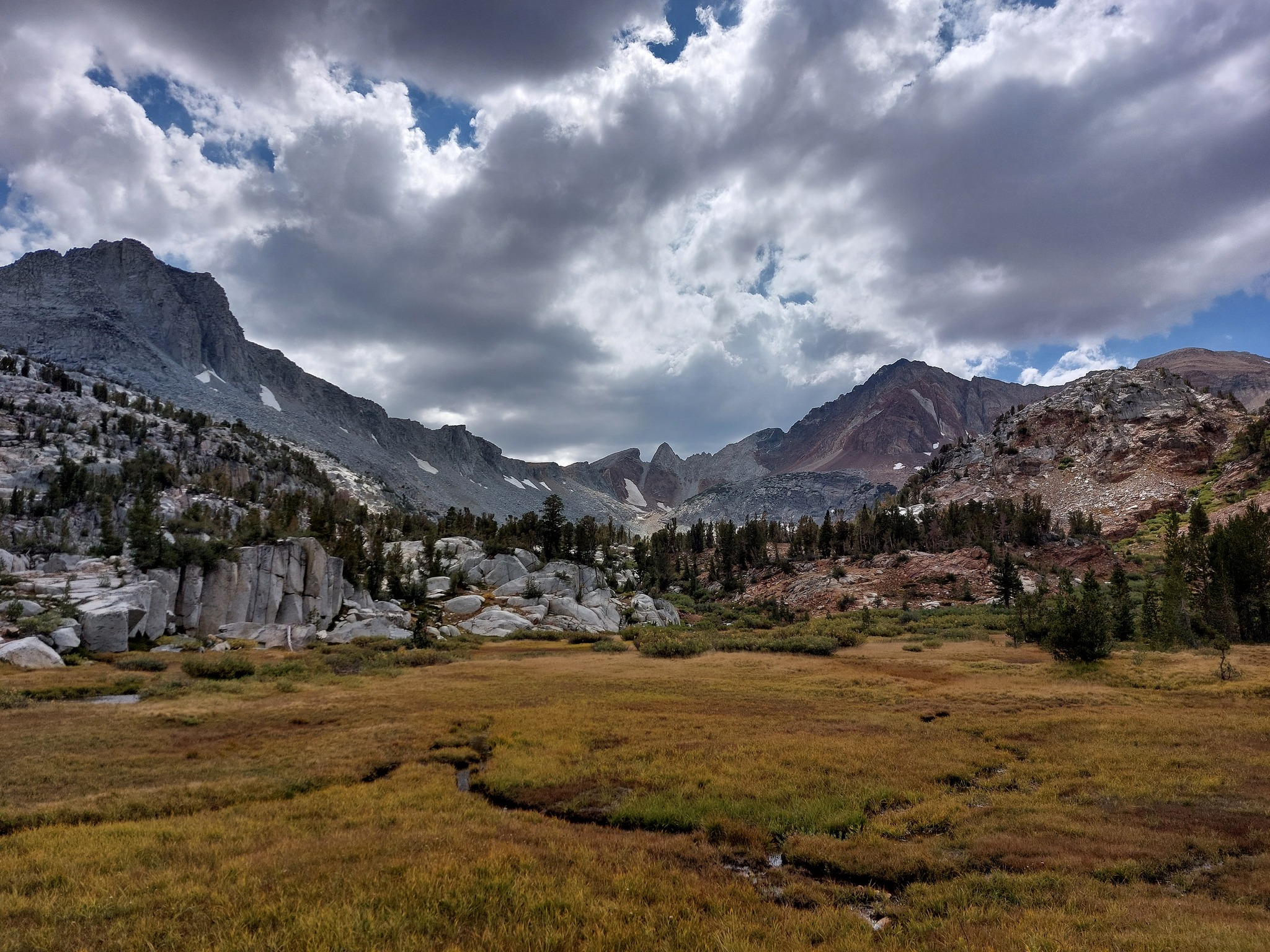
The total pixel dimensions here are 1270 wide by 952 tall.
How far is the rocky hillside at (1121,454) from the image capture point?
148m

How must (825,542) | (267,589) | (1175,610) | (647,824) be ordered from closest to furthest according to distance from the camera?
1. (647,824)
2. (1175,610)
3. (267,589)
4. (825,542)

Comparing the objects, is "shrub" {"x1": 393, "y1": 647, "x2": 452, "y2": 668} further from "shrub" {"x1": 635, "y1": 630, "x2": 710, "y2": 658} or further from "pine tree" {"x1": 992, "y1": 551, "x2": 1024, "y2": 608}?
"pine tree" {"x1": 992, "y1": 551, "x2": 1024, "y2": 608}

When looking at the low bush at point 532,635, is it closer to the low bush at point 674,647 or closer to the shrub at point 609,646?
the shrub at point 609,646

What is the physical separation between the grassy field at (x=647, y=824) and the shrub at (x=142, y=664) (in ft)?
41.3

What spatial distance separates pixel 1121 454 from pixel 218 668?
721 feet

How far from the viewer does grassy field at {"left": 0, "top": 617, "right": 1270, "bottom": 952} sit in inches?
343

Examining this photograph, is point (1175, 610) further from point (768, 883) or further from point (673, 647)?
point (768, 883)

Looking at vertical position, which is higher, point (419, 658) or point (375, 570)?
point (375, 570)

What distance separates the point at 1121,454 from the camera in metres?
170

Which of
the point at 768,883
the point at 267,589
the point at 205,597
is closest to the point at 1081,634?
the point at 768,883

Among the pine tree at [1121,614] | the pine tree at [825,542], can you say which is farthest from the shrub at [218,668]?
the pine tree at [825,542]

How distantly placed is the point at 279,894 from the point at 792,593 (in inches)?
4161

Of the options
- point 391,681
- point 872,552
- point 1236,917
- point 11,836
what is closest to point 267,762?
point 11,836

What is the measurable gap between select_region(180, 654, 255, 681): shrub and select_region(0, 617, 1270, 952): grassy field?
426 inches
